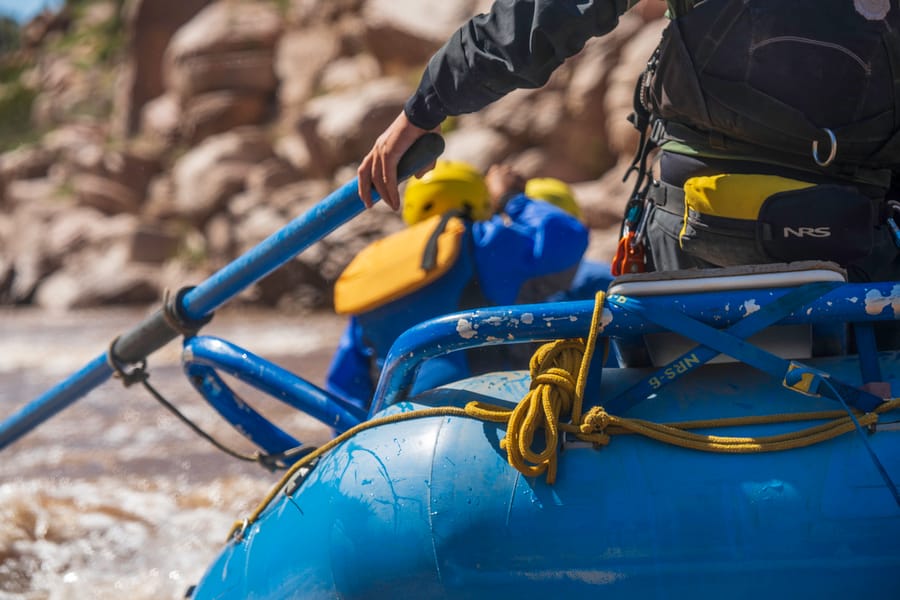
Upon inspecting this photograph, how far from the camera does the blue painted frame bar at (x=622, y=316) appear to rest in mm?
1499

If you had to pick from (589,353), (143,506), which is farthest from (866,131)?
(143,506)

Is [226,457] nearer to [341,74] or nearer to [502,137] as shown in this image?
[502,137]

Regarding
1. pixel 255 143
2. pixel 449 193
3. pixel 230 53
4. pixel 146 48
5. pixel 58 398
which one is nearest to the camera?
pixel 58 398

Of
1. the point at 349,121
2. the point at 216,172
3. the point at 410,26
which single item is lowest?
the point at 216,172

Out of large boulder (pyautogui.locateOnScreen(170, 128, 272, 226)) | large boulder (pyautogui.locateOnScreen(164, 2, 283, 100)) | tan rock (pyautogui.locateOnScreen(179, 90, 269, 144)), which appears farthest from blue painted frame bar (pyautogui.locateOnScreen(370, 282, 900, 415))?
large boulder (pyautogui.locateOnScreen(164, 2, 283, 100))

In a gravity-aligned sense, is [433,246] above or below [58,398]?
above

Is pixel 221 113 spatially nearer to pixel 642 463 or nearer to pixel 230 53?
pixel 230 53

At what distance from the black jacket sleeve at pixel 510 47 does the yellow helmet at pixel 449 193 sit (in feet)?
6.25

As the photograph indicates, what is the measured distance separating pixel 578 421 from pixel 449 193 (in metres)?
2.19

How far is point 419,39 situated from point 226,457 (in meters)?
10.6

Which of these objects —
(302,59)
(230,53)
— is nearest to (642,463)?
(302,59)

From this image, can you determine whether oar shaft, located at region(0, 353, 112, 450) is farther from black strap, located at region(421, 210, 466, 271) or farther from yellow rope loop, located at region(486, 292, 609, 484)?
yellow rope loop, located at region(486, 292, 609, 484)

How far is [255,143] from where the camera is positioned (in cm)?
1634

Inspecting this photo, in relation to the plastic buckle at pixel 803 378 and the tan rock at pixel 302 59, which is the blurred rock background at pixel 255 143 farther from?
the plastic buckle at pixel 803 378
